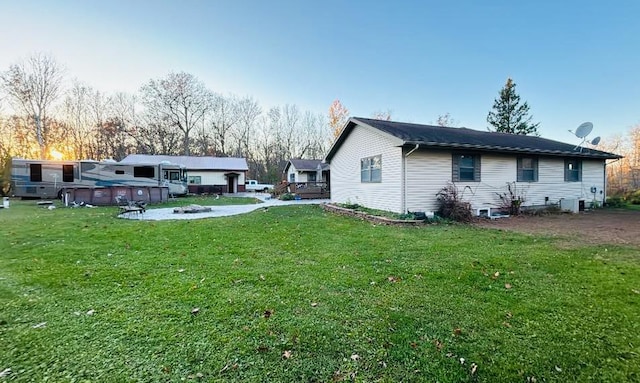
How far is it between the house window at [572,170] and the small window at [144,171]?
2441 centimetres

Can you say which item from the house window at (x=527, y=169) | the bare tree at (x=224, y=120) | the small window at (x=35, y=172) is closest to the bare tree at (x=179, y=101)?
the bare tree at (x=224, y=120)

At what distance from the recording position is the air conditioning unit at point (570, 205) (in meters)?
12.4

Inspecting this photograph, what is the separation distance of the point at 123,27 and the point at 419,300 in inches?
643

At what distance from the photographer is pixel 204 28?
14.9 meters

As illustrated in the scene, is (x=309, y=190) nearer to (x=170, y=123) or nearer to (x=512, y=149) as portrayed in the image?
(x=512, y=149)

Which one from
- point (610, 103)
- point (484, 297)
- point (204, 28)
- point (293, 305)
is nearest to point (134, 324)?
point (293, 305)

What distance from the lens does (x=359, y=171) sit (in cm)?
1295

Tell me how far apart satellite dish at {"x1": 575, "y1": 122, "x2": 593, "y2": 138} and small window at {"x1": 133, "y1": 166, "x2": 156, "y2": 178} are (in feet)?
81.6

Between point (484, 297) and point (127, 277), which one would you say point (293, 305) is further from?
point (127, 277)

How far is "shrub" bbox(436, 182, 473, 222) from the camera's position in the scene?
9781 millimetres

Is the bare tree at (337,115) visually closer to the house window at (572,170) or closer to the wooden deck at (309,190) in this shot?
the wooden deck at (309,190)

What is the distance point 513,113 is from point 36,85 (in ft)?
164

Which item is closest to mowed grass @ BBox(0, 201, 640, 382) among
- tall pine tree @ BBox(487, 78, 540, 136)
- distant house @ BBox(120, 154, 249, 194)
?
distant house @ BBox(120, 154, 249, 194)

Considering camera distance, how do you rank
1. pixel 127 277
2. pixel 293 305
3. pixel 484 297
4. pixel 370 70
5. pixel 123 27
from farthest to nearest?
pixel 370 70, pixel 123 27, pixel 127 277, pixel 484 297, pixel 293 305
